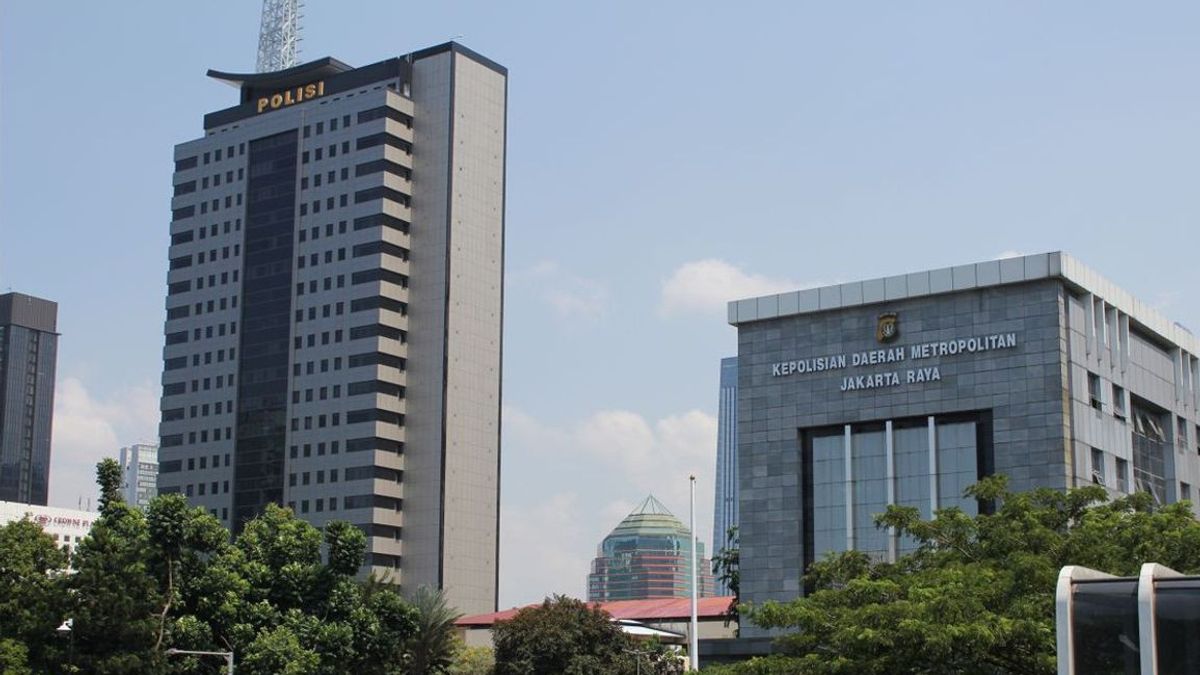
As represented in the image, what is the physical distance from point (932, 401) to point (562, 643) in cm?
2518

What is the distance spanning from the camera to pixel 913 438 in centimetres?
8881

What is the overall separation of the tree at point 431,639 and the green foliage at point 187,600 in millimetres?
17097

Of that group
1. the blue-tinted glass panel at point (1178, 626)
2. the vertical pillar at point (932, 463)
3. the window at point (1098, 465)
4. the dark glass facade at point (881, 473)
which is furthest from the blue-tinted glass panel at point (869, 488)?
the blue-tinted glass panel at point (1178, 626)

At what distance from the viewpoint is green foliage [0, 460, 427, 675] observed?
201 feet

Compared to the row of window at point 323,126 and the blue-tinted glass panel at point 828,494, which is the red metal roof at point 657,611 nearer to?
the blue-tinted glass panel at point 828,494

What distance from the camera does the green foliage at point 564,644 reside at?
8912 cm

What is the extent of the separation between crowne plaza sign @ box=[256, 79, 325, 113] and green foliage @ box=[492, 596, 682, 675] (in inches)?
3517

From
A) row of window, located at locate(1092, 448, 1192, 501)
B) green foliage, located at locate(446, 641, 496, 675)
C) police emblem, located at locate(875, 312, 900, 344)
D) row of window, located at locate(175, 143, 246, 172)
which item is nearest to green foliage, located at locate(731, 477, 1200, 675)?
row of window, located at locate(1092, 448, 1192, 501)

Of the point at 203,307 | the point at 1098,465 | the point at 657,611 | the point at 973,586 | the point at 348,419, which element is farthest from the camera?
the point at 203,307

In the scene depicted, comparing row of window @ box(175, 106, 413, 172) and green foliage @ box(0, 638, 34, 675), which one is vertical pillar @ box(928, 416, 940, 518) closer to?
green foliage @ box(0, 638, 34, 675)

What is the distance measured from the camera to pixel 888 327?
89938mm

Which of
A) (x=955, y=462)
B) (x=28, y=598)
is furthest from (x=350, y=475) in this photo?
(x=28, y=598)

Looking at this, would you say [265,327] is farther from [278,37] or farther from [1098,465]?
[1098,465]

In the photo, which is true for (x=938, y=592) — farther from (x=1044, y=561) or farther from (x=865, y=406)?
(x=865, y=406)
